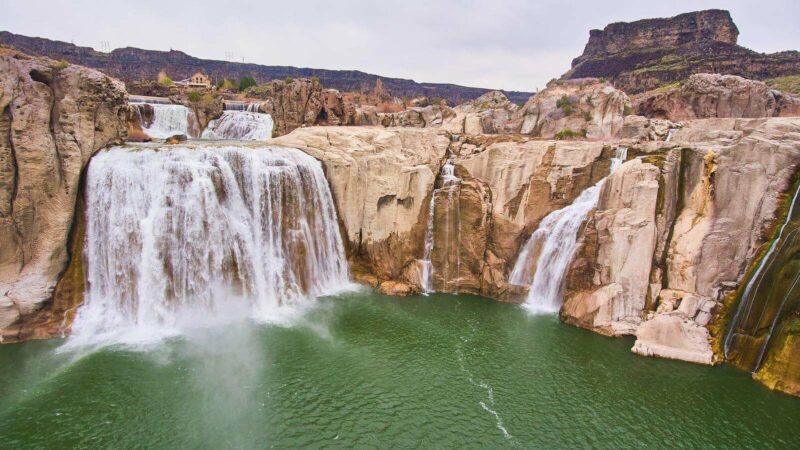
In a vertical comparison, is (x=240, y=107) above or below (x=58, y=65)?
above

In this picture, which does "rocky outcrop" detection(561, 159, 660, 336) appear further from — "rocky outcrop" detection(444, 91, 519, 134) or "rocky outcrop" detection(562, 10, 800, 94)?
"rocky outcrop" detection(562, 10, 800, 94)

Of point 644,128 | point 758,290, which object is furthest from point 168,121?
point 644,128

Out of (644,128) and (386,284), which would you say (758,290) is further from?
(644,128)

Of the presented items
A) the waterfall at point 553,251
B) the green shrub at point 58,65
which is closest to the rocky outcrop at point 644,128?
the waterfall at point 553,251

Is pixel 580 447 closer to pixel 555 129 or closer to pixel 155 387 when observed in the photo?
pixel 155 387

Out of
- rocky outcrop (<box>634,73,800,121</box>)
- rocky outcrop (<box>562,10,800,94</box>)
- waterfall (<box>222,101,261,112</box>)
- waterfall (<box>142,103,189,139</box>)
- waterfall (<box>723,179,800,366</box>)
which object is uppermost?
rocky outcrop (<box>562,10,800,94</box>)

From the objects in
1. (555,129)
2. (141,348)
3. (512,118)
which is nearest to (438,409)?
(141,348)

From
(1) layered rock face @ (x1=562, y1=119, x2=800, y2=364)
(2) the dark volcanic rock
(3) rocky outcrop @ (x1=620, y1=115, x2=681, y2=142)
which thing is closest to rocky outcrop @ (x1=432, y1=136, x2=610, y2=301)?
(1) layered rock face @ (x1=562, y1=119, x2=800, y2=364)
